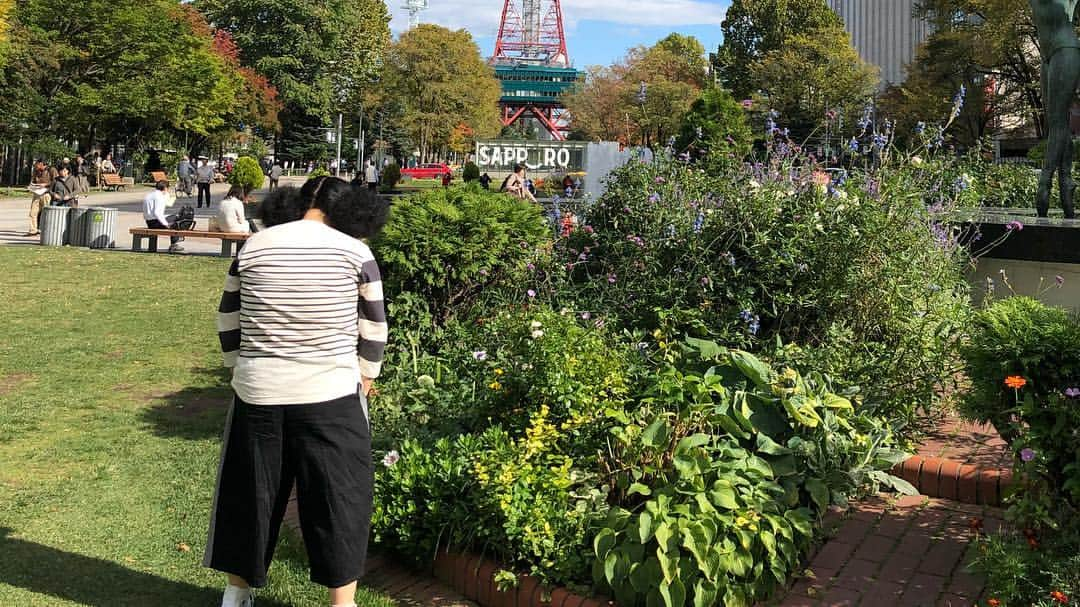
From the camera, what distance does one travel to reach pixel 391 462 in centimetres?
404

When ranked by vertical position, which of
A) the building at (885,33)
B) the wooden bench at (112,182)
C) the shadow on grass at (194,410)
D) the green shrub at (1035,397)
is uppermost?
the building at (885,33)

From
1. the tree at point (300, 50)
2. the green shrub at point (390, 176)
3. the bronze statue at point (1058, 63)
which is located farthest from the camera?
the tree at point (300, 50)

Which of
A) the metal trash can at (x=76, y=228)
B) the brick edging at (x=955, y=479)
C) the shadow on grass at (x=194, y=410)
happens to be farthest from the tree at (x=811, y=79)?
the brick edging at (x=955, y=479)

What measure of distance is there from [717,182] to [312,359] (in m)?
3.61

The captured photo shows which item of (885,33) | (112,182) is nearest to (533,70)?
(885,33)

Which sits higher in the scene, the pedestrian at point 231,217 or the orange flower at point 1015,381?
the pedestrian at point 231,217

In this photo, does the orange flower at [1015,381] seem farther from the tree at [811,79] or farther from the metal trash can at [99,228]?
the tree at [811,79]

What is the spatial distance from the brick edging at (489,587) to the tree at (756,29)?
56.8 m

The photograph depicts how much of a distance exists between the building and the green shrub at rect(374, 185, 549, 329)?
279ft

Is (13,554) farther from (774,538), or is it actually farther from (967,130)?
(967,130)

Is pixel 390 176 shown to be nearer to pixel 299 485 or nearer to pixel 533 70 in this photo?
pixel 299 485

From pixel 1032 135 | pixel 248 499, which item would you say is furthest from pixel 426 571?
pixel 1032 135

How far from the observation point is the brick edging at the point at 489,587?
358 cm

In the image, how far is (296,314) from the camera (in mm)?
3293
